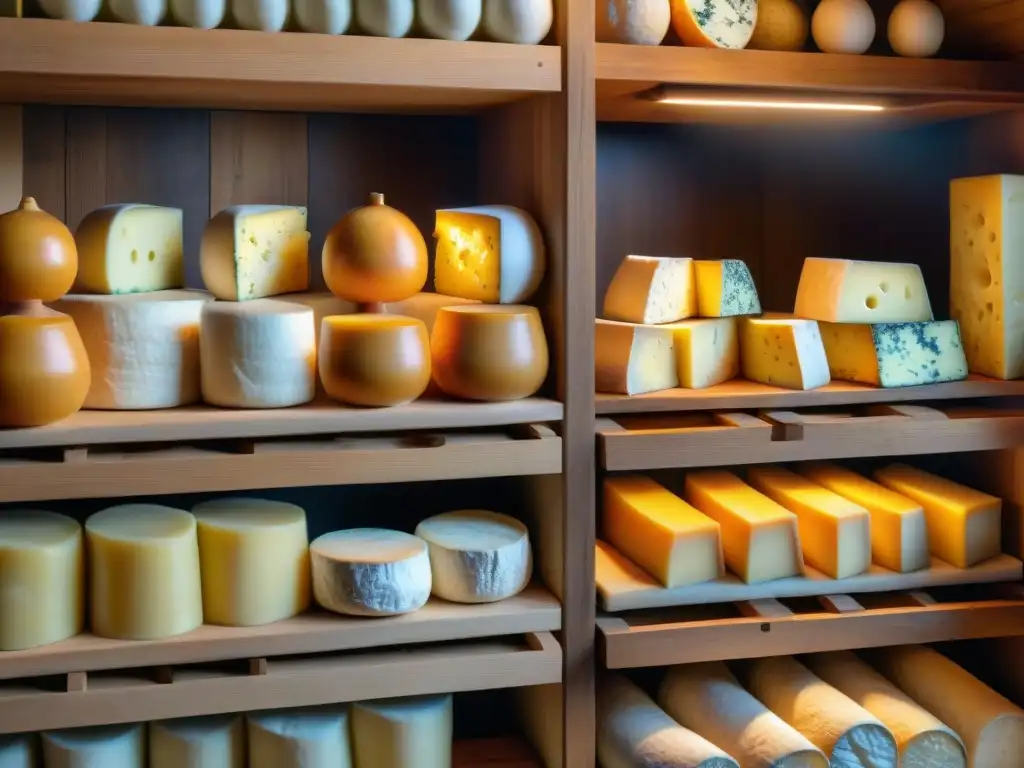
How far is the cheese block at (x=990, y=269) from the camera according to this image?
6.57 ft

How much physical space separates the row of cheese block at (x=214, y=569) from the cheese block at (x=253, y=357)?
0.62ft

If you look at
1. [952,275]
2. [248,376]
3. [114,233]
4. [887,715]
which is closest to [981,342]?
[952,275]

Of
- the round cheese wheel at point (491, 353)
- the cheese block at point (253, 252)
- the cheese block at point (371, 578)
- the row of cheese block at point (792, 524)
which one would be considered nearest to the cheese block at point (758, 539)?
the row of cheese block at point (792, 524)

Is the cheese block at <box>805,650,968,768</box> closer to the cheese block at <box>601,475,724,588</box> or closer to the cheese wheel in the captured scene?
the cheese block at <box>601,475,724,588</box>

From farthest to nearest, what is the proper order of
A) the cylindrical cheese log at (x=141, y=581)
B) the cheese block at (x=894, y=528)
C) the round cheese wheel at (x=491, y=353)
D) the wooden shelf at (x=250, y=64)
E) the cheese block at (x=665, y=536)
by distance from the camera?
the cheese block at (x=894, y=528) → the cheese block at (x=665, y=536) → the round cheese wheel at (x=491, y=353) → the cylindrical cheese log at (x=141, y=581) → the wooden shelf at (x=250, y=64)

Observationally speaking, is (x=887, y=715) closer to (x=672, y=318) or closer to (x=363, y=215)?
(x=672, y=318)

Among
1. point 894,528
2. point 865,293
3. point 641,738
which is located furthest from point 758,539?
point 865,293

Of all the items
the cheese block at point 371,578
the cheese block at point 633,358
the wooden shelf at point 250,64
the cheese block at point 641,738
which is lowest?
the cheese block at point 641,738

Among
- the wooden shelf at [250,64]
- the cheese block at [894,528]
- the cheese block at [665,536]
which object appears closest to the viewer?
the wooden shelf at [250,64]

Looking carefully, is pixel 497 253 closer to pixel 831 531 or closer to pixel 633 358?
pixel 633 358

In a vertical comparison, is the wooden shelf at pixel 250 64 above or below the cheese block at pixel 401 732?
above

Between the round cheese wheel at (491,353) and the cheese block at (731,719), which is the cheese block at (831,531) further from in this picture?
the round cheese wheel at (491,353)

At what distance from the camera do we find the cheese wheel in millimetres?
1716

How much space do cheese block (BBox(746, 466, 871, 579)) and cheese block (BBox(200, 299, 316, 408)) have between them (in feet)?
2.79
